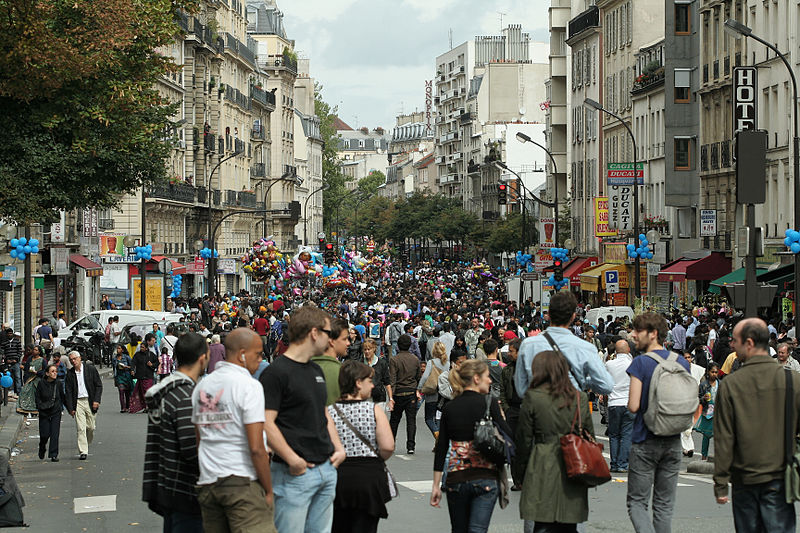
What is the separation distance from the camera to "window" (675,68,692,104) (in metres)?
56.2

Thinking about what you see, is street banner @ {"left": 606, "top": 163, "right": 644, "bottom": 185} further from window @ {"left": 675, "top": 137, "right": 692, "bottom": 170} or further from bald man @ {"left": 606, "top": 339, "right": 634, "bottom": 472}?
bald man @ {"left": 606, "top": 339, "right": 634, "bottom": 472}

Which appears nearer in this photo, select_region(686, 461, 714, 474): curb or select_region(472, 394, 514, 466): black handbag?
select_region(472, 394, 514, 466): black handbag

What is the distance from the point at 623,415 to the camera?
17406 mm

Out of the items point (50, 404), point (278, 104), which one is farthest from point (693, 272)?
point (278, 104)

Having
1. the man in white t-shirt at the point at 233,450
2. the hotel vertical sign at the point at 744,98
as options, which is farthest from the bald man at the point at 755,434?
the hotel vertical sign at the point at 744,98

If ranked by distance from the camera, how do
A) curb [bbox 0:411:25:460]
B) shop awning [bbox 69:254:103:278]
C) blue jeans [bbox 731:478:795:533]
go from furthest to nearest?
shop awning [bbox 69:254:103:278]
curb [bbox 0:411:25:460]
blue jeans [bbox 731:478:795:533]

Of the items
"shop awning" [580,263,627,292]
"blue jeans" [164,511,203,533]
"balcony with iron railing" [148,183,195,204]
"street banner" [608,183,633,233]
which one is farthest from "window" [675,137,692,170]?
"blue jeans" [164,511,203,533]

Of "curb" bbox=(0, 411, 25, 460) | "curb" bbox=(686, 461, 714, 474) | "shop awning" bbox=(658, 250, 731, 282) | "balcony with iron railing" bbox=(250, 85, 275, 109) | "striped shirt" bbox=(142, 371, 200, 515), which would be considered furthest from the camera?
"balcony with iron railing" bbox=(250, 85, 275, 109)

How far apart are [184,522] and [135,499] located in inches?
278

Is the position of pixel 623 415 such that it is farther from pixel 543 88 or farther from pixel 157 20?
pixel 543 88

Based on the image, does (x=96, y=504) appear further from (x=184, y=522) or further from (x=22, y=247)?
(x=22, y=247)

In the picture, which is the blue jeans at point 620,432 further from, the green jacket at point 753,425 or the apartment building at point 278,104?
the apartment building at point 278,104

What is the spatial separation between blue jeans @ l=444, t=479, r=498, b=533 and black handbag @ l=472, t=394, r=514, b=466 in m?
0.15

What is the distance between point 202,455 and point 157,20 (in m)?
14.9
